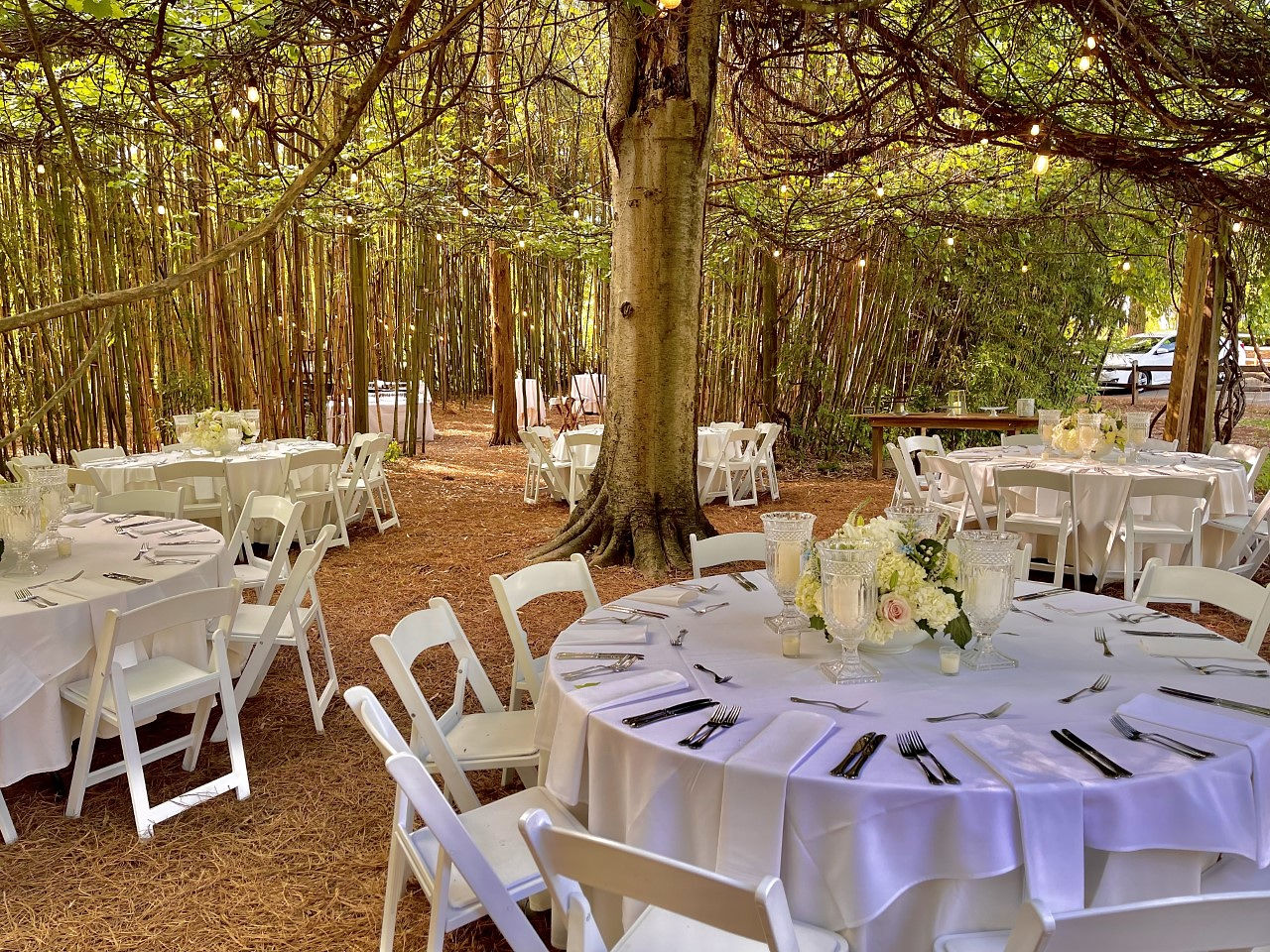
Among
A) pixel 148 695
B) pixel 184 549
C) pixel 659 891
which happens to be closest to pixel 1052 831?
pixel 659 891

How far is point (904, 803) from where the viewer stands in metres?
1.60

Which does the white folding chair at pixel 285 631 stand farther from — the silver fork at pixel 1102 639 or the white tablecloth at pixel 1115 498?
the white tablecloth at pixel 1115 498

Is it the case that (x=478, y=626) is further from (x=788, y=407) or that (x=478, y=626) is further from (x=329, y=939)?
(x=788, y=407)

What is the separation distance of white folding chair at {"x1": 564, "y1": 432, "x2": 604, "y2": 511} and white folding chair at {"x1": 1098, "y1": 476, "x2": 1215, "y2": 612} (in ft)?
12.8

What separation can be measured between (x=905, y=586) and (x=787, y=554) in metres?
0.31

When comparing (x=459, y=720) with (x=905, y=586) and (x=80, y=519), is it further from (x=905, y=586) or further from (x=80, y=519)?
(x=80, y=519)

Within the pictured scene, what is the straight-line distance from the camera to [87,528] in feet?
13.0

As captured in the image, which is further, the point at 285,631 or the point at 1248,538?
the point at 1248,538

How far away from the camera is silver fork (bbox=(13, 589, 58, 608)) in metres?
2.87

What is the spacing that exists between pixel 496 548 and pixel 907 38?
4.10m

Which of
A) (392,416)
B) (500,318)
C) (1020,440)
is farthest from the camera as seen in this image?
(392,416)

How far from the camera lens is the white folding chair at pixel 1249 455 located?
5.75 m

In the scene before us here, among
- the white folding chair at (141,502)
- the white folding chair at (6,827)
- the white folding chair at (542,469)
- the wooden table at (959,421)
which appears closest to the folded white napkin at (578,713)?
the white folding chair at (6,827)

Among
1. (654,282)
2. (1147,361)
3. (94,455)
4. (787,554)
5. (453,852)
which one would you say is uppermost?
(654,282)
